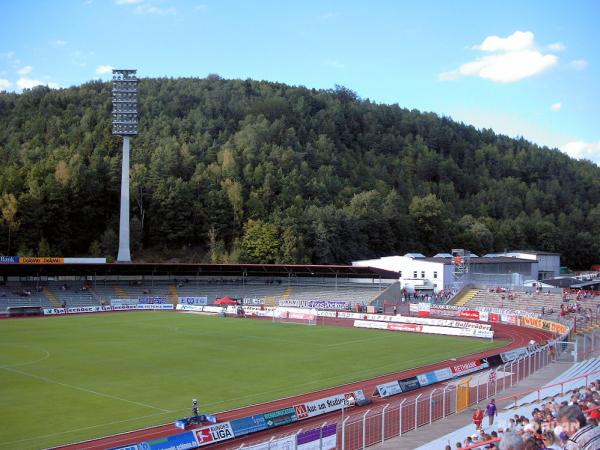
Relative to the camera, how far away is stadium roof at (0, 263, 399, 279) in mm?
71375

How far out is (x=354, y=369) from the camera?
120 feet

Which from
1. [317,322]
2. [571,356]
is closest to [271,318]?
[317,322]

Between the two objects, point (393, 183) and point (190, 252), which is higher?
point (393, 183)

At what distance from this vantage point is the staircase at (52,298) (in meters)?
68.9

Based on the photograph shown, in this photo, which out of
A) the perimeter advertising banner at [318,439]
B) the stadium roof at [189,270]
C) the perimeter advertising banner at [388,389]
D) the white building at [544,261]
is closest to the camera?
the perimeter advertising banner at [318,439]

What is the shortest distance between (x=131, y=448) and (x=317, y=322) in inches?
1730

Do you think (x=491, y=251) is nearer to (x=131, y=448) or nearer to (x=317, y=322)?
(x=317, y=322)

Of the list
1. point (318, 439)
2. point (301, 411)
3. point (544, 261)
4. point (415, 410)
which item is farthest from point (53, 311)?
point (544, 261)

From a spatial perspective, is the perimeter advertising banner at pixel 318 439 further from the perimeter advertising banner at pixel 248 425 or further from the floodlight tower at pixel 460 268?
the floodlight tower at pixel 460 268

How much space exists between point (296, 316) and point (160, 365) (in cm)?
2566

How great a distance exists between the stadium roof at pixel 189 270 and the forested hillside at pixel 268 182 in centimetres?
1150

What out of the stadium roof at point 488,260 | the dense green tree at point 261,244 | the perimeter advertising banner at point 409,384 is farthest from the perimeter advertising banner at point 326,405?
the dense green tree at point 261,244

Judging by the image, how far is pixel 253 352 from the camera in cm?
4231

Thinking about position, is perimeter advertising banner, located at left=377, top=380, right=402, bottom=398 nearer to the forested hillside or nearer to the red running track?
the red running track
